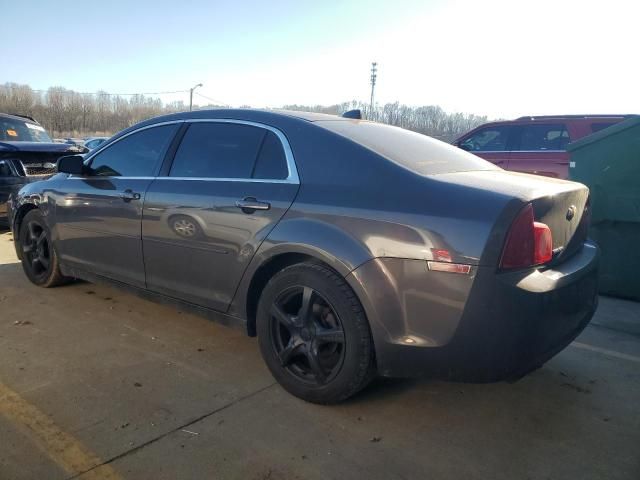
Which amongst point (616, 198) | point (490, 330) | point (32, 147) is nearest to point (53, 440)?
point (490, 330)

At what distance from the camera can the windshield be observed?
27.0 ft

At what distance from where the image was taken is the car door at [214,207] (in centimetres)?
299

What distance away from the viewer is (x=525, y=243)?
7.63 ft

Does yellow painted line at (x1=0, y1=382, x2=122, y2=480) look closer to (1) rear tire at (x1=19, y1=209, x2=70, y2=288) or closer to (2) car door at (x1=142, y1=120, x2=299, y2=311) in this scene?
(2) car door at (x1=142, y1=120, x2=299, y2=311)

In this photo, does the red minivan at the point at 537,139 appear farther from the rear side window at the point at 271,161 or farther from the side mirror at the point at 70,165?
the side mirror at the point at 70,165

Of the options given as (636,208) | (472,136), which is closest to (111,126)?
(472,136)

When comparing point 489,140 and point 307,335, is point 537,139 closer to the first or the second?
point 489,140

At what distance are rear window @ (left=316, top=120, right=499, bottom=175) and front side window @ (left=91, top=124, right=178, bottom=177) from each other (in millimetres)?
1317

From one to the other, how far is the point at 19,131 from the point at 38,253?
4.86m

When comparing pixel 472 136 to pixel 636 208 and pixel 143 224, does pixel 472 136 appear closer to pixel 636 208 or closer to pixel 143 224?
pixel 636 208

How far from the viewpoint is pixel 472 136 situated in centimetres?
983

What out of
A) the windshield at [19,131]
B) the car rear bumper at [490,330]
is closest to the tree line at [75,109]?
the windshield at [19,131]

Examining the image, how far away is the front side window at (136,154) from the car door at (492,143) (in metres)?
6.94

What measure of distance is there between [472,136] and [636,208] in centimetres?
535
